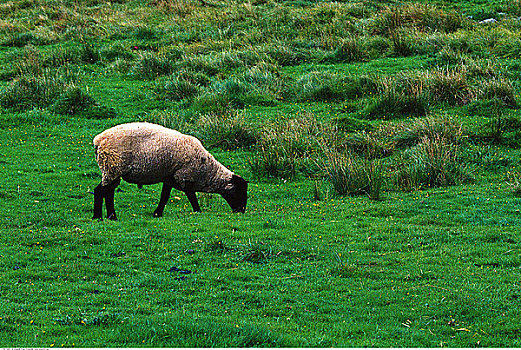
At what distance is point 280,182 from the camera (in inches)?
568

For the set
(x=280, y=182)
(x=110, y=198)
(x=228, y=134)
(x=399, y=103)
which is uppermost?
(x=399, y=103)

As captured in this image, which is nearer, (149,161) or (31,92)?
(149,161)

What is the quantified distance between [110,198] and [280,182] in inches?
180

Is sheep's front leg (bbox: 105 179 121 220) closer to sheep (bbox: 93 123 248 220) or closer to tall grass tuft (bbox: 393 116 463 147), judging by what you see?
sheep (bbox: 93 123 248 220)

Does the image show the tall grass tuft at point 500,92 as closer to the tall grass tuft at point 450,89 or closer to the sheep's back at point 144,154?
the tall grass tuft at point 450,89

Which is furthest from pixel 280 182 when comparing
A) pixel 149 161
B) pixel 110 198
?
pixel 110 198

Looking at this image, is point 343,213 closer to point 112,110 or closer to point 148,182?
point 148,182

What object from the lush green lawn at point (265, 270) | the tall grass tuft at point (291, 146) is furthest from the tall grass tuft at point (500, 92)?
the lush green lawn at point (265, 270)

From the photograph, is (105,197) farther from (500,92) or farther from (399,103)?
(500,92)

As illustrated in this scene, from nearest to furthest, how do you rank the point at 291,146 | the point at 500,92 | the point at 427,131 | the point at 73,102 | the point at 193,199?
the point at 193,199, the point at 291,146, the point at 427,131, the point at 500,92, the point at 73,102

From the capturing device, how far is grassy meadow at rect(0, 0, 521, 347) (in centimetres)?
668

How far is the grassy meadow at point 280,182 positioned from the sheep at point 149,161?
606 mm

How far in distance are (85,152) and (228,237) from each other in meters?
7.55

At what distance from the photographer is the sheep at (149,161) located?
1059 centimetres
